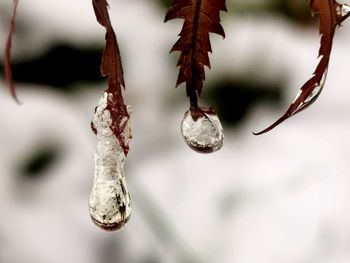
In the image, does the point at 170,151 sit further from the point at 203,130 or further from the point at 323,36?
the point at 323,36

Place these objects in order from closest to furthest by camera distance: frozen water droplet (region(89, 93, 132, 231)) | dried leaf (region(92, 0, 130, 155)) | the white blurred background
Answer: dried leaf (region(92, 0, 130, 155)) → frozen water droplet (region(89, 93, 132, 231)) → the white blurred background

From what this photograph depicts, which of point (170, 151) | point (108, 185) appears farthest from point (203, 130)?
point (170, 151)

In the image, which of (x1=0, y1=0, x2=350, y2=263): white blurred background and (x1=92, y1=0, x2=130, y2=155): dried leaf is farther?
(x1=0, y1=0, x2=350, y2=263): white blurred background

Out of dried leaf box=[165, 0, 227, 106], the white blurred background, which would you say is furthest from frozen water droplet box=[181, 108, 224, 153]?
the white blurred background

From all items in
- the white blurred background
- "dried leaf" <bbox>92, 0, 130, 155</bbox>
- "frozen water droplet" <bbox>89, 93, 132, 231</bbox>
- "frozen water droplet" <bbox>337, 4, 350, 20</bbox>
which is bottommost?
the white blurred background

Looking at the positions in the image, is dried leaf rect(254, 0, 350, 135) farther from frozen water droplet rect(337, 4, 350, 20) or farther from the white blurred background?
the white blurred background

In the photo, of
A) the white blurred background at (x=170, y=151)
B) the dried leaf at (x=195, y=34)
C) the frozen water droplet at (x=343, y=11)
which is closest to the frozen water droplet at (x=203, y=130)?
the dried leaf at (x=195, y=34)

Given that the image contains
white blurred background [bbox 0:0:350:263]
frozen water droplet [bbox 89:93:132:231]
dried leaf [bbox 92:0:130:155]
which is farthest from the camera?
white blurred background [bbox 0:0:350:263]
